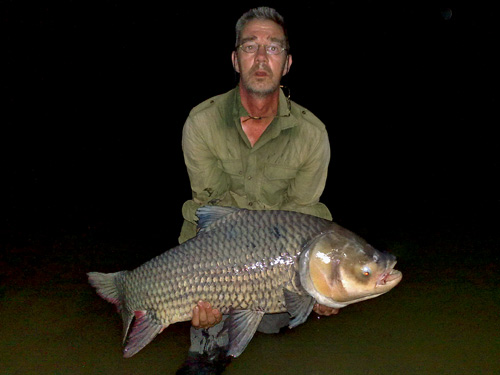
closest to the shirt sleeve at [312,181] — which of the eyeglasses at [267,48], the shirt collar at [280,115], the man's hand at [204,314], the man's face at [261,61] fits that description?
the shirt collar at [280,115]

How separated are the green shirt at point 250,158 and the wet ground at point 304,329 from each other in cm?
69

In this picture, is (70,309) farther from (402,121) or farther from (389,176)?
(402,121)

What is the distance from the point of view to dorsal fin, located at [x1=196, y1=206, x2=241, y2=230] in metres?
2.07

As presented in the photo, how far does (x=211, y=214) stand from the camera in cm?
208

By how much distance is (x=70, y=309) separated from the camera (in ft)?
9.47

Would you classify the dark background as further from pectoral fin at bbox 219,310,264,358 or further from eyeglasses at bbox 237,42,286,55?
pectoral fin at bbox 219,310,264,358

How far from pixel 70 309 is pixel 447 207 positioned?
4213 mm

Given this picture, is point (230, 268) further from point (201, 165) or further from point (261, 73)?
point (261, 73)

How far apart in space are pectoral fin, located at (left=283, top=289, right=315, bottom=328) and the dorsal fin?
1.37ft

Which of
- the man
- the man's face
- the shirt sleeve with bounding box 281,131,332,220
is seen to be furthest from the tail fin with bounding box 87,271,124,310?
the man's face

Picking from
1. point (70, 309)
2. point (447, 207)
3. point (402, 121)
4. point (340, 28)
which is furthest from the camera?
point (340, 28)

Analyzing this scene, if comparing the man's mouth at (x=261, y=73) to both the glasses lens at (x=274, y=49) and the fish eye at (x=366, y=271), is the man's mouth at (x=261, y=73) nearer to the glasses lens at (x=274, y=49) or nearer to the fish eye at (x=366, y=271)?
the glasses lens at (x=274, y=49)

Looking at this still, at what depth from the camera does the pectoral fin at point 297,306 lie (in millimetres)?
1885

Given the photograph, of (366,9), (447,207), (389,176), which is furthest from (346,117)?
(366,9)
